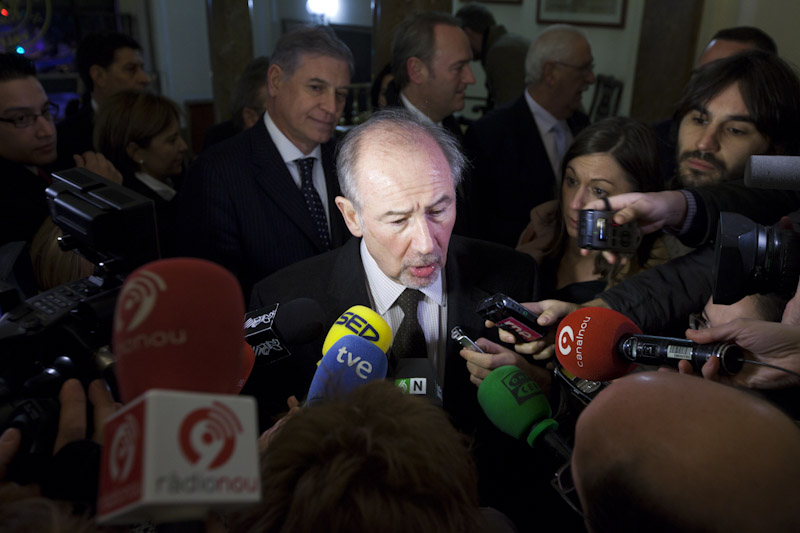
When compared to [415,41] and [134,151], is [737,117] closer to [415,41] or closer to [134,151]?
[415,41]

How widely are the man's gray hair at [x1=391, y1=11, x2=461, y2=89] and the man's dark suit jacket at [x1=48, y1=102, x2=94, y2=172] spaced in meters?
1.82

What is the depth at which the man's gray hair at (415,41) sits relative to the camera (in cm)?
304

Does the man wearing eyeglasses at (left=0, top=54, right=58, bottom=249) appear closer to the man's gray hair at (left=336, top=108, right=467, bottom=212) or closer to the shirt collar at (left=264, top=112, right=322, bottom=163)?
the shirt collar at (left=264, top=112, right=322, bottom=163)

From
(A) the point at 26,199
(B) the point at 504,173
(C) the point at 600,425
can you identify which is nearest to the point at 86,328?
(C) the point at 600,425

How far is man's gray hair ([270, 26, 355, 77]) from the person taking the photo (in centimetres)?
249

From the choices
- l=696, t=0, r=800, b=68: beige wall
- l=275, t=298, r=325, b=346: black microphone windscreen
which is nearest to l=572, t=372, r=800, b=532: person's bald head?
l=275, t=298, r=325, b=346: black microphone windscreen

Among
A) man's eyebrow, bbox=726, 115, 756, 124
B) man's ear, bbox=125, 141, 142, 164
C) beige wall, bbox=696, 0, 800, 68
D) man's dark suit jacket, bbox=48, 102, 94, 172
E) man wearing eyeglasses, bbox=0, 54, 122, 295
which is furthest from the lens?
beige wall, bbox=696, 0, 800, 68

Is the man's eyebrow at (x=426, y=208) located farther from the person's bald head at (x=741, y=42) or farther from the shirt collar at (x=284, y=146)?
the person's bald head at (x=741, y=42)

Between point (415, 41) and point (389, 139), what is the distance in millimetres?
1689

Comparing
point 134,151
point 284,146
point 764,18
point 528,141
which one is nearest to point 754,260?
point 284,146

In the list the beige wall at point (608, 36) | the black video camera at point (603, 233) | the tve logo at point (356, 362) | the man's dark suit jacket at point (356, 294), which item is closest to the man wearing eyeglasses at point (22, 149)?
the man's dark suit jacket at point (356, 294)

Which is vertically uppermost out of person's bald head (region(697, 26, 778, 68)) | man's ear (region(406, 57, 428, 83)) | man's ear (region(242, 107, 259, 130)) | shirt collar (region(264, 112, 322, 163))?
person's bald head (region(697, 26, 778, 68))

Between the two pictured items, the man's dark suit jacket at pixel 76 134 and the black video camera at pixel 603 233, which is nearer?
the black video camera at pixel 603 233

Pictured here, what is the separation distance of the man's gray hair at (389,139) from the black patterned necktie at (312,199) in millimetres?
658
